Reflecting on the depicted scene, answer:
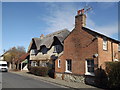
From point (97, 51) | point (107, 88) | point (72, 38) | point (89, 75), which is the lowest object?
point (107, 88)

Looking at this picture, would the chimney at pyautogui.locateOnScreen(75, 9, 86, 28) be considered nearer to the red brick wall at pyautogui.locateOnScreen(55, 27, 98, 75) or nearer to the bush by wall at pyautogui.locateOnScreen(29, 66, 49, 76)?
the red brick wall at pyautogui.locateOnScreen(55, 27, 98, 75)

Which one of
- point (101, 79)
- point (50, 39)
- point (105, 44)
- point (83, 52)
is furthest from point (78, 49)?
point (50, 39)

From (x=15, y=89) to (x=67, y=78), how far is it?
8308mm

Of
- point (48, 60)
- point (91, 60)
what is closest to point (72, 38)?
point (91, 60)

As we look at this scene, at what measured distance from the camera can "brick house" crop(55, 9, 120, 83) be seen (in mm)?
15359

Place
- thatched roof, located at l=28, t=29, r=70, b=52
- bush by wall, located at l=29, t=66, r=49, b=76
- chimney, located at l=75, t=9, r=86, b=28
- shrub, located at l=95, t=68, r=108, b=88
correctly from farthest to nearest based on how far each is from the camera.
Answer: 1. thatched roof, located at l=28, t=29, r=70, b=52
2. bush by wall, located at l=29, t=66, r=49, b=76
3. chimney, located at l=75, t=9, r=86, b=28
4. shrub, located at l=95, t=68, r=108, b=88

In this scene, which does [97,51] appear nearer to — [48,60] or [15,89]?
[15,89]

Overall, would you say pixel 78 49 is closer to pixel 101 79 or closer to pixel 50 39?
pixel 101 79

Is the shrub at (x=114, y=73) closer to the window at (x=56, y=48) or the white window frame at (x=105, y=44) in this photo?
the white window frame at (x=105, y=44)

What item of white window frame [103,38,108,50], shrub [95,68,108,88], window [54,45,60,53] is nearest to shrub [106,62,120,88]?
shrub [95,68,108,88]

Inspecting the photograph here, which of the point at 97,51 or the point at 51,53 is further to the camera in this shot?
the point at 51,53

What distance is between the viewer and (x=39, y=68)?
23.8m

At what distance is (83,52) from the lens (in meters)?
16.7

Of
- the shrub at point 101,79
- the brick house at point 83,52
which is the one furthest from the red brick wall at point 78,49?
the shrub at point 101,79
